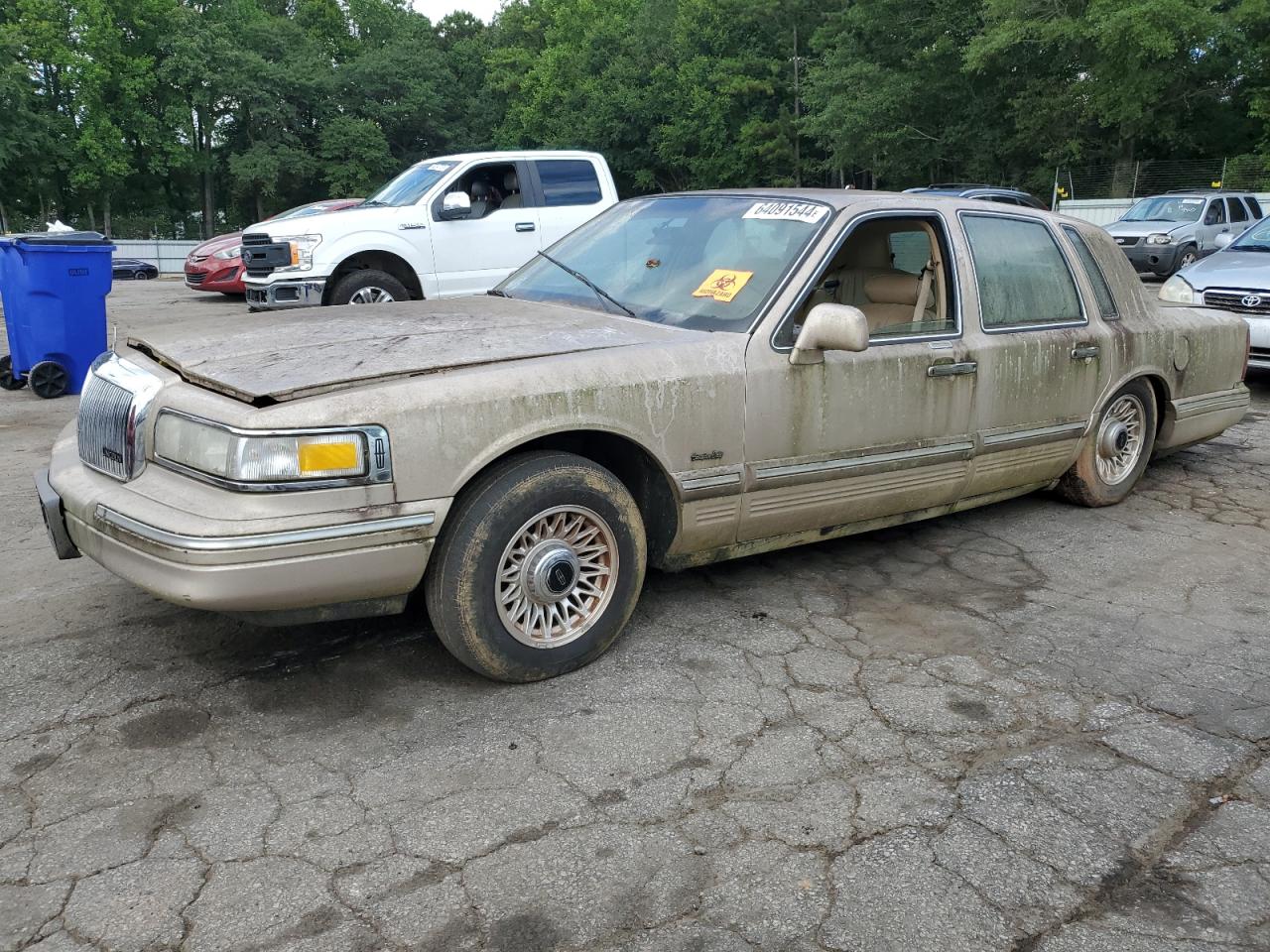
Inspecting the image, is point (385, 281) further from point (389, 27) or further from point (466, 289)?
point (389, 27)

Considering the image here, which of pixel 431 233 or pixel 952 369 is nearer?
pixel 952 369

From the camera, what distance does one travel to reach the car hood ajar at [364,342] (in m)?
3.02

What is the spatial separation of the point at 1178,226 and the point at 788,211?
17334 millimetres

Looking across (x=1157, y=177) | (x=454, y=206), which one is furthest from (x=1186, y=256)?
(x=1157, y=177)

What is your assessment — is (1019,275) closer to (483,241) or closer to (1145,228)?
(483,241)

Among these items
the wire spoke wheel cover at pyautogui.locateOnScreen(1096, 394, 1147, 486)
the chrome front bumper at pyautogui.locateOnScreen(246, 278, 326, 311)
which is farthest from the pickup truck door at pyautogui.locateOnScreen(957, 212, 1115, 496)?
the chrome front bumper at pyautogui.locateOnScreen(246, 278, 326, 311)

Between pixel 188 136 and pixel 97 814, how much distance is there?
57.1 meters

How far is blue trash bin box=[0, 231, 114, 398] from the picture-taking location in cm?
750

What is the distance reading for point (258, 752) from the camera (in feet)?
9.49

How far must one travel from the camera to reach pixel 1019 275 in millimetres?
4680

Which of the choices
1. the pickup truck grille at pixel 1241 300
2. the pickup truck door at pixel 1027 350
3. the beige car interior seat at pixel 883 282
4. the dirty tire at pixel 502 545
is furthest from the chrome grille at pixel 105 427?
the pickup truck grille at pixel 1241 300

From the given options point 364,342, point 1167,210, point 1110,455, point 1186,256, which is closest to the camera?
point 364,342

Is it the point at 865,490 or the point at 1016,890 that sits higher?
the point at 865,490

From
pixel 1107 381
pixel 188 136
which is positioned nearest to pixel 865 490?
pixel 1107 381
